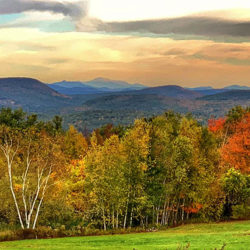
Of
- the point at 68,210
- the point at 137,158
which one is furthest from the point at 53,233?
the point at 137,158

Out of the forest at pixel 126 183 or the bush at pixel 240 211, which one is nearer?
the forest at pixel 126 183

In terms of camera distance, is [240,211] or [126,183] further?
[240,211]

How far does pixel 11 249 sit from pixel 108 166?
22469mm

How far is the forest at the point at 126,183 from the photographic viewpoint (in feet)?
156

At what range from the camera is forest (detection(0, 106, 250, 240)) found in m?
47.5

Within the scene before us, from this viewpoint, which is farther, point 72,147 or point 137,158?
point 72,147

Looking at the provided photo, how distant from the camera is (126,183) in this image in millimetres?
49375

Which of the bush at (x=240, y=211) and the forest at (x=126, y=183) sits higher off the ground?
the forest at (x=126, y=183)

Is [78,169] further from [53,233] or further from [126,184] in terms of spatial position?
[53,233]

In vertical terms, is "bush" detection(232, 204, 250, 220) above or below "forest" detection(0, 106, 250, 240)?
below

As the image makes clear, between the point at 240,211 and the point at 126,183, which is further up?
the point at 126,183

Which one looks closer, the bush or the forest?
the forest

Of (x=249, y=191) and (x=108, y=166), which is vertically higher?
(x=108, y=166)

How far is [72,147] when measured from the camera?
86.7 meters
